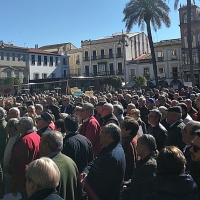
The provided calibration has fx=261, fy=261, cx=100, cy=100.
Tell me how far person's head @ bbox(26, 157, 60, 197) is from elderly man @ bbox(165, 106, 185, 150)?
250 centimetres

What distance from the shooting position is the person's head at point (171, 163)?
2408 mm

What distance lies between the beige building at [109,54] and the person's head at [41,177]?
49.0 meters

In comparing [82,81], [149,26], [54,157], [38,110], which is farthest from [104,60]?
[54,157]

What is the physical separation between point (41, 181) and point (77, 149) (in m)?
1.65

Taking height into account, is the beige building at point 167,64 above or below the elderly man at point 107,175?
above

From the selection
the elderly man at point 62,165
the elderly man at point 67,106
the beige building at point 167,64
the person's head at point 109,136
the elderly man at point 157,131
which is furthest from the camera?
the beige building at point 167,64

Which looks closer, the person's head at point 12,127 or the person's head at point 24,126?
the person's head at point 24,126

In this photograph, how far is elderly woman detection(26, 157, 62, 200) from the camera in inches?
88.0

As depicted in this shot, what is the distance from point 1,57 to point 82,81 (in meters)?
17.7

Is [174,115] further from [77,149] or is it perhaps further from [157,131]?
[77,149]

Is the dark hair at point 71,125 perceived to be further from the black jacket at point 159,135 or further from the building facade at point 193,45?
the building facade at point 193,45

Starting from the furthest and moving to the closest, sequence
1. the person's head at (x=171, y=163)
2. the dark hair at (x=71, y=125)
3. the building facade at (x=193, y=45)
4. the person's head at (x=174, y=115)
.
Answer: the building facade at (x=193, y=45) → the person's head at (x=174, y=115) → the dark hair at (x=71, y=125) → the person's head at (x=171, y=163)

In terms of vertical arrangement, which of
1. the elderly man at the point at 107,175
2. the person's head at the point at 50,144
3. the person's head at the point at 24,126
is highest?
the person's head at the point at 24,126

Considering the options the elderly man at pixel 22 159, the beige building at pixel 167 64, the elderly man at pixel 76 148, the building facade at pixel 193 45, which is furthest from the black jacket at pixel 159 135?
the beige building at pixel 167 64
